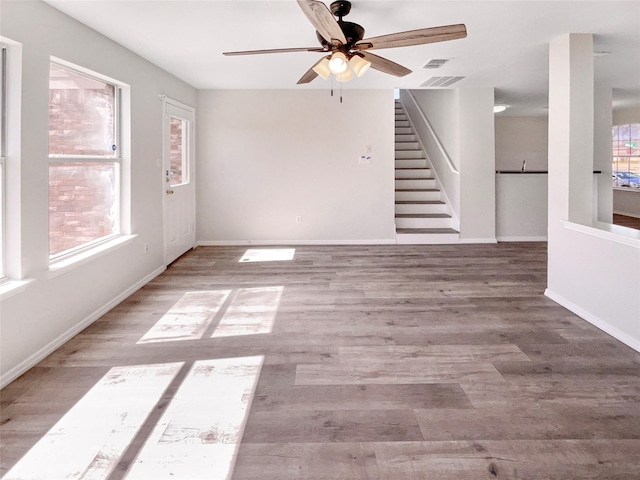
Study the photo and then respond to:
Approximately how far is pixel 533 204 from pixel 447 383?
5.75 metres

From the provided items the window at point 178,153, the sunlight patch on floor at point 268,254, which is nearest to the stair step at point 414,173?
the sunlight patch on floor at point 268,254

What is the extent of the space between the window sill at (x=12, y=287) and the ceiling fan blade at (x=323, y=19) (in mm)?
2343

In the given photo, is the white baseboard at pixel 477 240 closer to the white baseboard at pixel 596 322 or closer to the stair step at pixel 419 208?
the stair step at pixel 419 208

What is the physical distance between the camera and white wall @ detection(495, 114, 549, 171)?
10539 millimetres

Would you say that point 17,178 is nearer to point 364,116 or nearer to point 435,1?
point 435,1

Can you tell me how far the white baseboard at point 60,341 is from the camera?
2.64 m

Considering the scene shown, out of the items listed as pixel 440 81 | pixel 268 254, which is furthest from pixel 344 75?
pixel 268 254

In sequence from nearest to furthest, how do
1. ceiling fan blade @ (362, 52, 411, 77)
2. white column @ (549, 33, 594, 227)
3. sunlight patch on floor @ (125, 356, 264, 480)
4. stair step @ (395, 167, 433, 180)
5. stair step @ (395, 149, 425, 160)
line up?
sunlight patch on floor @ (125, 356, 264, 480) < ceiling fan blade @ (362, 52, 411, 77) < white column @ (549, 33, 594, 227) < stair step @ (395, 167, 433, 180) < stair step @ (395, 149, 425, 160)

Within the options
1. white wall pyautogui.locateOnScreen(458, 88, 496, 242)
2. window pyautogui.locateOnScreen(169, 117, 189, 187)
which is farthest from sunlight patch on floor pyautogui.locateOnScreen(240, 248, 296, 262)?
white wall pyautogui.locateOnScreen(458, 88, 496, 242)

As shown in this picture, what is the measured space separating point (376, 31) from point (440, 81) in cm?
269

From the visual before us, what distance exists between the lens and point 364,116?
7.07m

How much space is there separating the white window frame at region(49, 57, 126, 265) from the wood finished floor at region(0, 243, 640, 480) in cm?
61

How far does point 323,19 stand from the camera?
2.57 m

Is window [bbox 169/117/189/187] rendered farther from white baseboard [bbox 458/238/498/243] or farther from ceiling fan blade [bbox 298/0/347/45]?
white baseboard [bbox 458/238/498/243]
